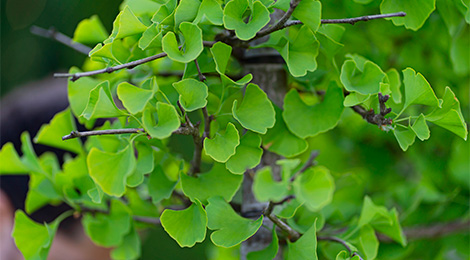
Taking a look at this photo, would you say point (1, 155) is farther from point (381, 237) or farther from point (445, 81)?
point (445, 81)

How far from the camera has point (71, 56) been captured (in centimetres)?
181

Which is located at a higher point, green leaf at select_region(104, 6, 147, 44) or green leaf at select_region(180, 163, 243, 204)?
green leaf at select_region(104, 6, 147, 44)

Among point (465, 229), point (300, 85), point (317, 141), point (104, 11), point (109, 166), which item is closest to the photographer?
point (109, 166)

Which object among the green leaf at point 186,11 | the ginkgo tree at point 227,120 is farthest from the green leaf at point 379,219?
the green leaf at point 186,11

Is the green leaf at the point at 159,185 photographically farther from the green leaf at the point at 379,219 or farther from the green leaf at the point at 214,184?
the green leaf at the point at 379,219

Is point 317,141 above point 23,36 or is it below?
above

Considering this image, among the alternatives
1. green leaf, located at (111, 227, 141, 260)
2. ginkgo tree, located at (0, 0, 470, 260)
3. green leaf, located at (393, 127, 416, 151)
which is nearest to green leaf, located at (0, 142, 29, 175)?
ginkgo tree, located at (0, 0, 470, 260)

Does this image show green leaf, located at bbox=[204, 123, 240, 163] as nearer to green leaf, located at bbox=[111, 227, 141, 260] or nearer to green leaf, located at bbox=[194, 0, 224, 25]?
green leaf, located at bbox=[194, 0, 224, 25]

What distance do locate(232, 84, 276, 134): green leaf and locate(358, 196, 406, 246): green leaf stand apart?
123mm

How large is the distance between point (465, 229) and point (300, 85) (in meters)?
0.29

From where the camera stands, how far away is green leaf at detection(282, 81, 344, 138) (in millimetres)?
375

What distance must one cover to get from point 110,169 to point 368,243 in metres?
0.20

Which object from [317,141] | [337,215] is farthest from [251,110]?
[317,141]

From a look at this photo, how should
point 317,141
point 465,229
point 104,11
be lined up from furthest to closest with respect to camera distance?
point 104,11
point 317,141
point 465,229
